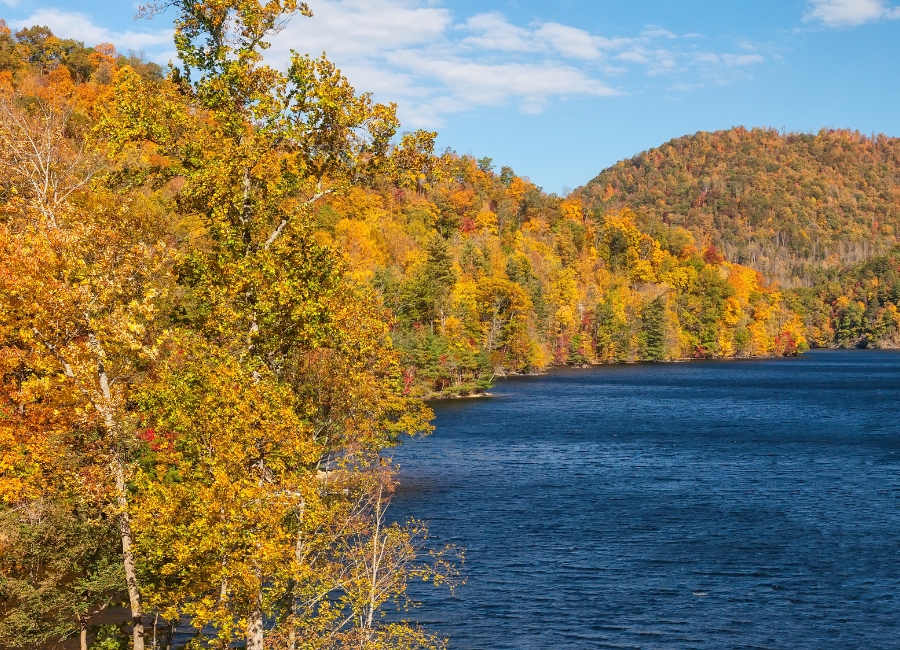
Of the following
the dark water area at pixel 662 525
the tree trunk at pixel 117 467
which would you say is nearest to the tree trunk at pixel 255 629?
the tree trunk at pixel 117 467

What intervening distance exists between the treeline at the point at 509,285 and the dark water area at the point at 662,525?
20308 mm

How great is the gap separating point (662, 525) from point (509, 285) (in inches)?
3325

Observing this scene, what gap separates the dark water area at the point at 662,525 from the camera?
32.8m

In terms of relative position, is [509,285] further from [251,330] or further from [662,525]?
[251,330]

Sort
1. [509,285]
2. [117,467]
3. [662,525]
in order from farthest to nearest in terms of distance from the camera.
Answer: [509,285] < [662,525] < [117,467]

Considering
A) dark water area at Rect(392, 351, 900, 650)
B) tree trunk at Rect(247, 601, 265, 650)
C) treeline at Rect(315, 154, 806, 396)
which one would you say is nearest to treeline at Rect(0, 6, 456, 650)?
tree trunk at Rect(247, 601, 265, 650)

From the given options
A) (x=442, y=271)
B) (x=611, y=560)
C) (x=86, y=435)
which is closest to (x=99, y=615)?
(x=86, y=435)

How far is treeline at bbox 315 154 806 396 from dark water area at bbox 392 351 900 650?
20.3 metres

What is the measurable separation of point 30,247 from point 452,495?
38195mm

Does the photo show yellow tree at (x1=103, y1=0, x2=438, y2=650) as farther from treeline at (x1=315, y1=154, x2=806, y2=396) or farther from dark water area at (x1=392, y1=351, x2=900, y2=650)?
treeline at (x1=315, y1=154, x2=806, y2=396)

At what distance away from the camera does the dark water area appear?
32812 mm

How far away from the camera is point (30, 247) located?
1748 cm

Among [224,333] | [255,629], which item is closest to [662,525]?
[255,629]

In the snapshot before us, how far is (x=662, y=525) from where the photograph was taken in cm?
4625
